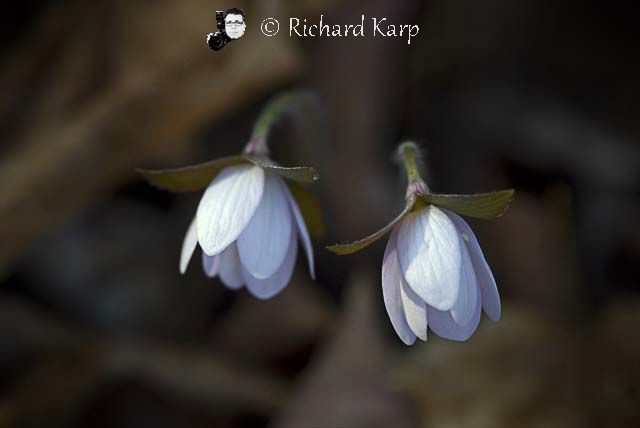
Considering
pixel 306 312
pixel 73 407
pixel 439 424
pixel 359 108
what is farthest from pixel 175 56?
pixel 439 424

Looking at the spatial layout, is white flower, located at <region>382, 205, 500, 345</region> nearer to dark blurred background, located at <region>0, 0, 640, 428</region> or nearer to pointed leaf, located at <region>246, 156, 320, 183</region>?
pointed leaf, located at <region>246, 156, 320, 183</region>

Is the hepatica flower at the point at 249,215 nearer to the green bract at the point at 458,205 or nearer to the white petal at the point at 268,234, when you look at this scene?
the white petal at the point at 268,234

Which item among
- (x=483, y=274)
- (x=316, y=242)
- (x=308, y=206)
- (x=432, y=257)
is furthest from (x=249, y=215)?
(x=316, y=242)

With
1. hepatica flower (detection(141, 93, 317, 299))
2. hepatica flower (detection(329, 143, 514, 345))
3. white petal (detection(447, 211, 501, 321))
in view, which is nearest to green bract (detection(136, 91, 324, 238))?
hepatica flower (detection(141, 93, 317, 299))

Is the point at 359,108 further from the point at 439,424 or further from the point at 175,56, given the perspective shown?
the point at 439,424

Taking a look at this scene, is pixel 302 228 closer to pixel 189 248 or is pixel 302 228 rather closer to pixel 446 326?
pixel 189 248

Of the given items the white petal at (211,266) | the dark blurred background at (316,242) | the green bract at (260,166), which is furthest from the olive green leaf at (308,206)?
the dark blurred background at (316,242)

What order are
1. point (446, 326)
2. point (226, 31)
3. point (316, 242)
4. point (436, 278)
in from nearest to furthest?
point (436, 278), point (446, 326), point (226, 31), point (316, 242)
